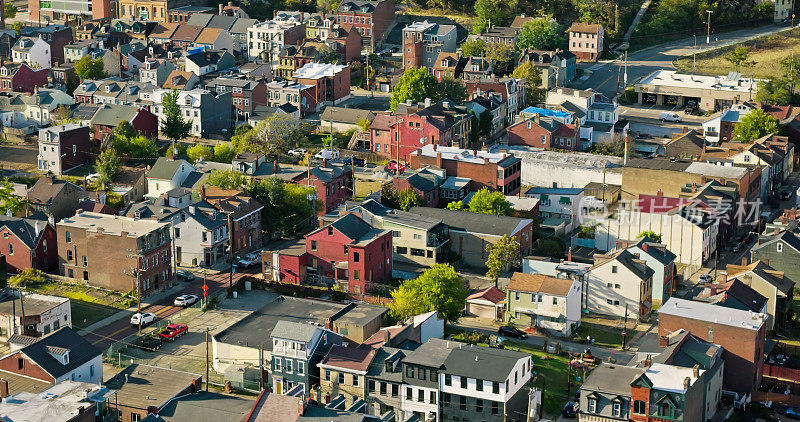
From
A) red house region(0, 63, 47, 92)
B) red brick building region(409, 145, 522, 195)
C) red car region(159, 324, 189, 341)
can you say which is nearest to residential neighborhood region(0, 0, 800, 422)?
red brick building region(409, 145, 522, 195)

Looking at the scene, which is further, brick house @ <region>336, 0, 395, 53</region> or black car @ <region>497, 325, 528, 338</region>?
brick house @ <region>336, 0, 395, 53</region>

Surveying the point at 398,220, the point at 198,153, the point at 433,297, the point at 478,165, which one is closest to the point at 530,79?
the point at 478,165

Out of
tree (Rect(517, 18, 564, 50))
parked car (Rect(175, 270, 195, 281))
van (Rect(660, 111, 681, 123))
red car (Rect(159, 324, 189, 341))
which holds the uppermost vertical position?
tree (Rect(517, 18, 564, 50))

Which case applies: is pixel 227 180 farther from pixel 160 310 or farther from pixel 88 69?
pixel 88 69

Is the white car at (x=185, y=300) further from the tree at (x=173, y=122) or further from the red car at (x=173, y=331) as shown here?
the tree at (x=173, y=122)

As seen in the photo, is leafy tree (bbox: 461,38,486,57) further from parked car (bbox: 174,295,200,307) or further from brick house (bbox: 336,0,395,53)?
parked car (bbox: 174,295,200,307)

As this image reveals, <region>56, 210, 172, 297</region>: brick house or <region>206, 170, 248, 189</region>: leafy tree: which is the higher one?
<region>206, 170, 248, 189</region>: leafy tree

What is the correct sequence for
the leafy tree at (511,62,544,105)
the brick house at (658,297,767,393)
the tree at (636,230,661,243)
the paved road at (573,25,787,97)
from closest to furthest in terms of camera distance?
the brick house at (658,297,767,393) → the tree at (636,230,661,243) → the leafy tree at (511,62,544,105) → the paved road at (573,25,787,97)
